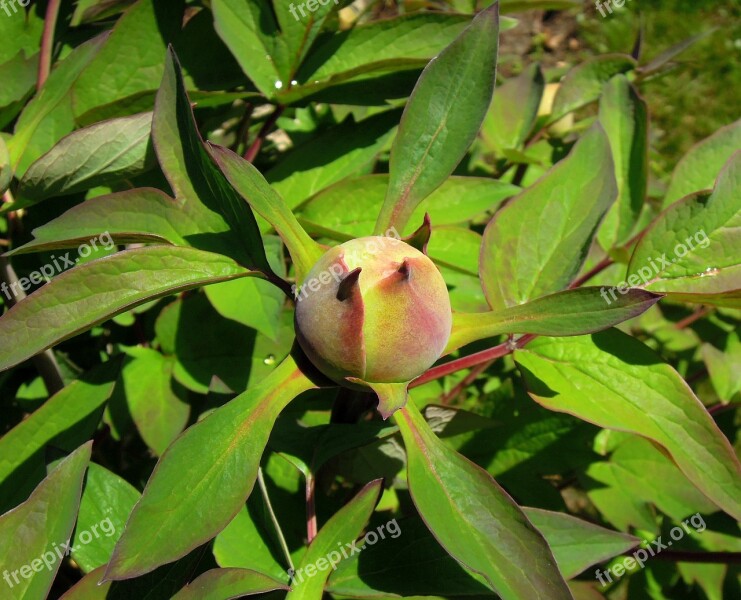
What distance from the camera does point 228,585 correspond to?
27.2 inches

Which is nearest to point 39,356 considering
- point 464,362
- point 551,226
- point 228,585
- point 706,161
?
point 228,585

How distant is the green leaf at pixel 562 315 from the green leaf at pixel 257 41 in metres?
0.47

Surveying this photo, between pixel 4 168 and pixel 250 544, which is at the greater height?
pixel 4 168

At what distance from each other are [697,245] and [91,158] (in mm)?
721

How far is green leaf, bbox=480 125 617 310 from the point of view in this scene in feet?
2.82

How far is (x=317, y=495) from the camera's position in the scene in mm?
1050

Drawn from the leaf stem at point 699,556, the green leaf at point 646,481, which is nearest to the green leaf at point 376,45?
the green leaf at point 646,481

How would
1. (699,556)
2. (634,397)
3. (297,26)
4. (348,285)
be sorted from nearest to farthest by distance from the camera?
(348,285) → (634,397) → (297,26) → (699,556)

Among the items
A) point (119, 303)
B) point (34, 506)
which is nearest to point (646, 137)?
point (119, 303)

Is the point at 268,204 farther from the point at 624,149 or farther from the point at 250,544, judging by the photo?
the point at 624,149

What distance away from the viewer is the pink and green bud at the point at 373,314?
609 mm

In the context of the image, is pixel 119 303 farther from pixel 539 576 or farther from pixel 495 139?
pixel 495 139

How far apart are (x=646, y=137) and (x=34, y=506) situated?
3.03ft

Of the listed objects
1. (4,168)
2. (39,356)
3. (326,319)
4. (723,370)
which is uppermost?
(4,168)
